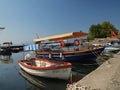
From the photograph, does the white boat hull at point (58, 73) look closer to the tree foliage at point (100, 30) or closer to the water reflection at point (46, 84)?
the water reflection at point (46, 84)

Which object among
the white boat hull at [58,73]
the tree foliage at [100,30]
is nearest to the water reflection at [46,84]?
the white boat hull at [58,73]

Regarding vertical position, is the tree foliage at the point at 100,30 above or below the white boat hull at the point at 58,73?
above

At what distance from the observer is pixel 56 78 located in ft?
39.3

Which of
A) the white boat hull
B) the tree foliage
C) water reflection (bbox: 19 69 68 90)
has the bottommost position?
water reflection (bbox: 19 69 68 90)

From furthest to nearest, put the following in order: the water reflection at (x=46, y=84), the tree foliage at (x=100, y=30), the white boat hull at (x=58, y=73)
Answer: the tree foliage at (x=100, y=30) → the white boat hull at (x=58, y=73) → the water reflection at (x=46, y=84)

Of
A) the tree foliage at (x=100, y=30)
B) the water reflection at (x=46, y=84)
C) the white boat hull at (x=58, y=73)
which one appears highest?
the tree foliage at (x=100, y=30)

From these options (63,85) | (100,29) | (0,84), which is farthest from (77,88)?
(100,29)

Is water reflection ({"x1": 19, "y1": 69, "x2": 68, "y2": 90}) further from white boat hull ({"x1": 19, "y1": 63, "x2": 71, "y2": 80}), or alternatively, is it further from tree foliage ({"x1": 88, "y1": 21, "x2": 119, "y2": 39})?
→ tree foliage ({"x1": 88, "y1": 21, "x2": 119, "y2": 39})

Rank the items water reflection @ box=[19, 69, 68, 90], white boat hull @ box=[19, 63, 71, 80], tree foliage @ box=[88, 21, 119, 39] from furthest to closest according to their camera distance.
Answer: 1. tree foliage @ box=[88, 21, 119, 39]
2. white boat hull @ box=[19, 63, 71, 80]
3. water reflection @ box=[19, 69, 68, 90]

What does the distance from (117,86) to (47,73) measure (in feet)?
20.2

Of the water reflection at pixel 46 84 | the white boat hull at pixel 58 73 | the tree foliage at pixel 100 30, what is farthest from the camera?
the tree foliage at pixel 100 30

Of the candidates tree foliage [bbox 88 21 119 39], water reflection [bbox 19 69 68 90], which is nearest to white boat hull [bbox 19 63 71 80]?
water reflection [bbox 19 69 68 90]

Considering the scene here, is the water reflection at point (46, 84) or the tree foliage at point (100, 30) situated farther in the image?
the tree foliage at point (100, 30)

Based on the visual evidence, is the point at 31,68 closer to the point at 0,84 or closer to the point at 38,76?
the point at 38,76
